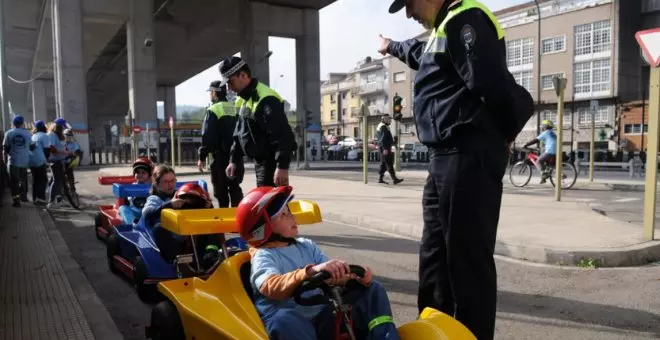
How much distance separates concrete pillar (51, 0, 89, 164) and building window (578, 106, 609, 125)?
3847 centimetres

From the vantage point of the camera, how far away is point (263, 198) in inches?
106

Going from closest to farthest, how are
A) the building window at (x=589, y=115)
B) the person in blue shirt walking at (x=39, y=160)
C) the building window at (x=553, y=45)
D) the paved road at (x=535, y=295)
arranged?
1. the paved road at (x=535, y=295)
2. the person in blue shirt walking at (x=39, y=160)
3. the building window at (x=589, y=115)
4. the building window at (x=553, y=45)

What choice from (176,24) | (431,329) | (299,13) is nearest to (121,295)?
(431,329)

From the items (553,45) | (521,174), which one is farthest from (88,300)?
(553,45)

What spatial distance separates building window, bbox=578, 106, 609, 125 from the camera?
44625 mm

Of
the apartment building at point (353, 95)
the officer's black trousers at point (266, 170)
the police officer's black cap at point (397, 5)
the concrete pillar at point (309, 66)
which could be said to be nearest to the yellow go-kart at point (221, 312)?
the police officer's black cap at point (397, 5)

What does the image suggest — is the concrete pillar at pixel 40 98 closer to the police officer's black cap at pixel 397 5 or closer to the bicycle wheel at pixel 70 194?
the bicycle wheel at pixel 70 194

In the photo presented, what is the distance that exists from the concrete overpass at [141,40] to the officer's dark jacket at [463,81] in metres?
23.5

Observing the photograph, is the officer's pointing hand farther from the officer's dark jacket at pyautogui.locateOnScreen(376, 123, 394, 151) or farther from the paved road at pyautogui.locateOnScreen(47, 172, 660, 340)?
the officer's dark jacket at pyautogui.locateOnScreen(376, 123, 394, 151)

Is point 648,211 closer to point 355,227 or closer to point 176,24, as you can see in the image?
point 355,227

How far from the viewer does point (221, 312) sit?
8.71 ft

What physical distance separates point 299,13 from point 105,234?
3005 centimetres

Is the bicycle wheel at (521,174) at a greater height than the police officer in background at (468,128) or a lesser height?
lesser

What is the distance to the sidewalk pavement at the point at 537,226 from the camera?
17.8 ft
